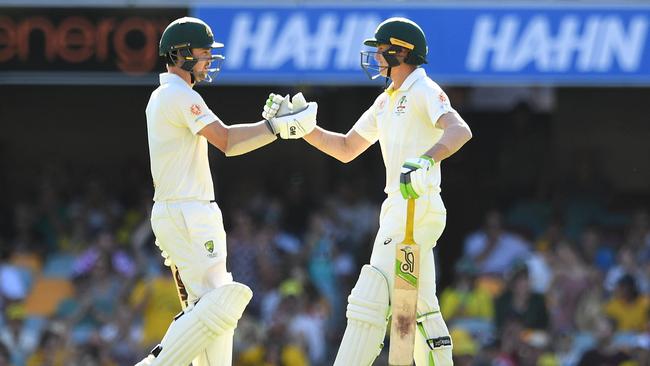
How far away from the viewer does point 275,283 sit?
11.3 metres

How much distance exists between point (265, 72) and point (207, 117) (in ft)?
14.0

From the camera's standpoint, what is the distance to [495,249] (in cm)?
1140

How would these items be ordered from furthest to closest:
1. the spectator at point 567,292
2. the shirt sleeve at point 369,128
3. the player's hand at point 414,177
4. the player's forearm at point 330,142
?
the spectator at point 567,292 < the player's forearm at point 330,142 < the shirt sleeve at point 369,128 < the player's hand at point 414,177

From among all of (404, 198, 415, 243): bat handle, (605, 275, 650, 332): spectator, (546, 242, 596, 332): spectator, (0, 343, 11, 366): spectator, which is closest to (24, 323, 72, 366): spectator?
(0, 343, 11, 366): spectator

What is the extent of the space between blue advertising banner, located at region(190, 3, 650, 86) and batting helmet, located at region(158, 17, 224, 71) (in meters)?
3.89

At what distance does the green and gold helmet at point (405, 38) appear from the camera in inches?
264

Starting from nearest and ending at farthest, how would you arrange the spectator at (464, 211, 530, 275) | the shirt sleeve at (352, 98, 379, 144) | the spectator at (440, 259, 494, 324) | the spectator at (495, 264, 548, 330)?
the shirt sleeve at (352, 98, 379, 144) < the spectator at (495, 264, 548, 330) < the spectator at (440, 259, 494, 324) < the spectator at (464, 211, 530, 275)

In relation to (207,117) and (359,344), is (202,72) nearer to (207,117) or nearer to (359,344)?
(207,117)

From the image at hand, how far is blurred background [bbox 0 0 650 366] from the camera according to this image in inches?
420

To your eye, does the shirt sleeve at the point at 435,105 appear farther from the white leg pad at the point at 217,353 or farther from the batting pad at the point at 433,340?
the white leg pad at the point at 217,353

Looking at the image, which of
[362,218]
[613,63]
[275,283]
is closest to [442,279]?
[362,218]

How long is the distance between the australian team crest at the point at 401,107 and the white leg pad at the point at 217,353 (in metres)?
1.29

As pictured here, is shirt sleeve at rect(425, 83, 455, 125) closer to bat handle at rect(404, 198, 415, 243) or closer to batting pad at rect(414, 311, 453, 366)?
bat handle at rect(404, 198, 415, 243)

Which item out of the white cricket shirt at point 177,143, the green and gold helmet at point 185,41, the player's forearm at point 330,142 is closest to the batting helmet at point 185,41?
the green and gold helmet at point 185,41
